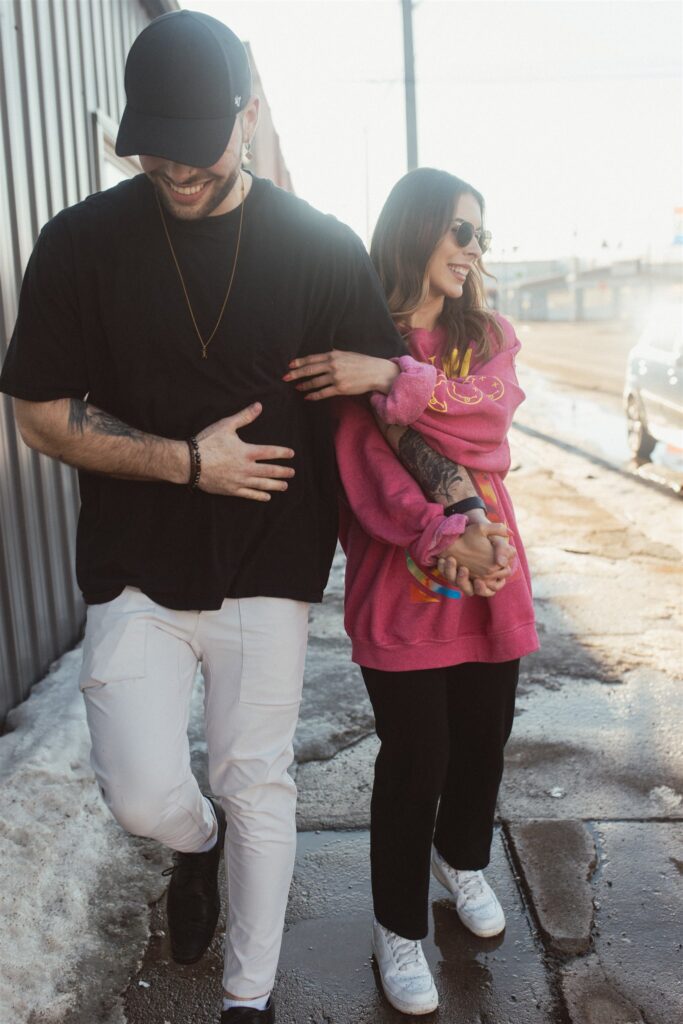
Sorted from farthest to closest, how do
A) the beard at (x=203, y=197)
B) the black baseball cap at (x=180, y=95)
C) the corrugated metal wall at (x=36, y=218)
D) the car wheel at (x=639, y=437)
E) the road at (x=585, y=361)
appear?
the road at (x=585, y=361), the car wheel at (x=639, y=437), the corrugated metal wall at (x=36, y=218), the beard at (x=203, y=197), the black baseball cap at (x=180, y=95)

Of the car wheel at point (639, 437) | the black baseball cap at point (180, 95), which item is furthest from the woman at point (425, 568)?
the car wheel at point (639, 437)

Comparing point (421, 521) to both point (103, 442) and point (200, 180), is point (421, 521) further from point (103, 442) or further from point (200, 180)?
point (200, 180)

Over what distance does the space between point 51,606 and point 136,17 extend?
4.11 meters

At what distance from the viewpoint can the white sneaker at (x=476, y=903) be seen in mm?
2764

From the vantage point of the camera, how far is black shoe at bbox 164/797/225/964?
8.70 feet

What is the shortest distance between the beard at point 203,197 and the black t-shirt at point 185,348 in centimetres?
3

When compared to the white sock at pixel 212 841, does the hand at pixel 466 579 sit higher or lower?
higher

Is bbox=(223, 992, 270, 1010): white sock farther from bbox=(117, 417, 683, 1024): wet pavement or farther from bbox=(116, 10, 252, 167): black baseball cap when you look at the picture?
bbox=(116, 10, 252, 167): black baseball cap

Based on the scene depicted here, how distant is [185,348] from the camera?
2.21m

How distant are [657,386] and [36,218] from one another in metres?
7.38

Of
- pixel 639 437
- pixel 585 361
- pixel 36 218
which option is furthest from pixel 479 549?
pixel 585 361

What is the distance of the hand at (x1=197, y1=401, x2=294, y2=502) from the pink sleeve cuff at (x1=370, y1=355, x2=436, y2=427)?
0.84ft

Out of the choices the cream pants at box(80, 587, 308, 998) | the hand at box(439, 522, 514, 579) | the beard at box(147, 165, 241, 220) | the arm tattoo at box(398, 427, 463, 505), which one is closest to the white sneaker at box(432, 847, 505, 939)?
the cream pants at box(80, 587, 308, 998)

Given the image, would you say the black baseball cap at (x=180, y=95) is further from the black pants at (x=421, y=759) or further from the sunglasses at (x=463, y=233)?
the black pants at (x=421, y=759)
